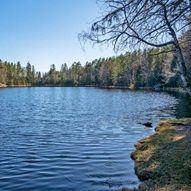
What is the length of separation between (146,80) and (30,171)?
122m

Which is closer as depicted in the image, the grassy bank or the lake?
the grassy bank

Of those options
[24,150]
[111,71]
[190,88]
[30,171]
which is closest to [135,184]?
[30,171]

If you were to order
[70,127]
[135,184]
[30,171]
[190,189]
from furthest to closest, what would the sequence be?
[70,127]
[30,171]
[135,184]
[190,189]

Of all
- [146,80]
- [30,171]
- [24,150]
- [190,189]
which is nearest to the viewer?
[190,189]

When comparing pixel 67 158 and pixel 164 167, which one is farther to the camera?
pixel 67 158

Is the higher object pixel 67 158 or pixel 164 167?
pixel 164 167

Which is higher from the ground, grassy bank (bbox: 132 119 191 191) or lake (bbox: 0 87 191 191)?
grassy bank (bbox: 132 119 191 191)

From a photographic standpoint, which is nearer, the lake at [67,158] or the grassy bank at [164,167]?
the grassy bank at [164,167]

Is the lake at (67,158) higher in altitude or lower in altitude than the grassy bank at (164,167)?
lower

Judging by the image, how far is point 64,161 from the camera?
57.5ft

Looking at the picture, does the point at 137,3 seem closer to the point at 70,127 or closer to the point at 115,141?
the point at 115,141

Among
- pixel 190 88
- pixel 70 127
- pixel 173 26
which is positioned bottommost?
pixel 70 127

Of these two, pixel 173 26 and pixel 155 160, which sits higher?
pixel 173 26

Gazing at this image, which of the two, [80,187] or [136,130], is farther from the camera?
[136,130]
